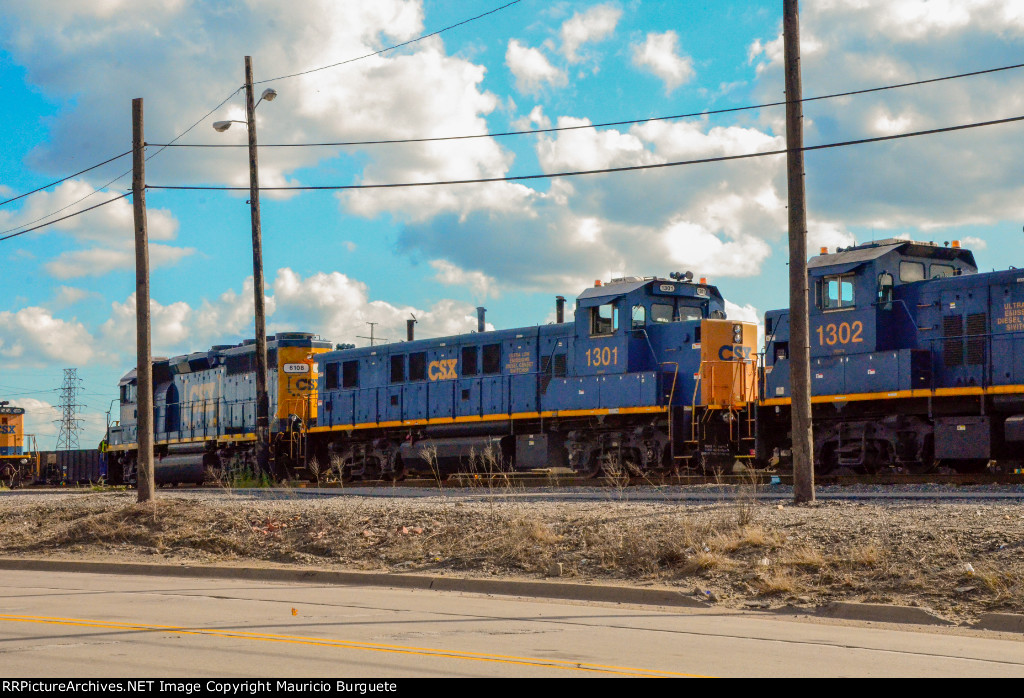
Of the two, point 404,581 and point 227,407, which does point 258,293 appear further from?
point 404,581

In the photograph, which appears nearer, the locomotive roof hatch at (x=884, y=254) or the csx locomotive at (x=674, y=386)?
the csx locomotive at (x=674, y=386)

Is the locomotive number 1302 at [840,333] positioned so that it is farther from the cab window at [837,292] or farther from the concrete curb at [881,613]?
the concrete curb at [881,613]

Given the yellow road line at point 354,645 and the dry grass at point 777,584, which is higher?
the yellow road line at point 354,645

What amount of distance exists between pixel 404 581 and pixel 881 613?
5.59 meters

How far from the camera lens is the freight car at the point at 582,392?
942 inches

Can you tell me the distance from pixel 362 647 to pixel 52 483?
45.9 metres

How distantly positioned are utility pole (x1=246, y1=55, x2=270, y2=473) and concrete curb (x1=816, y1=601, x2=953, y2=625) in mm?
20021

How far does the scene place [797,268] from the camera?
595 inches

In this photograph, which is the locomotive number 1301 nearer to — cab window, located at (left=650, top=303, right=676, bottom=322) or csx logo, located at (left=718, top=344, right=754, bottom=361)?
cab window, located at (left=650, top=303, right=676, bottom=322)

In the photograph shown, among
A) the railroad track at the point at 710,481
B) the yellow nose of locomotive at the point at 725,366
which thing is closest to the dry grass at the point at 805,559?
the railroad track at the point at 710,481

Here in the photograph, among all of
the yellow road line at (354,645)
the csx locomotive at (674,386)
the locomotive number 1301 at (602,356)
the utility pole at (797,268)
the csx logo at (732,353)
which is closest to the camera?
the yellow road line at (354,645)

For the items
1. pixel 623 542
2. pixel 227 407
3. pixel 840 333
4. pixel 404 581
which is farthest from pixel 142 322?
pixel 227 407

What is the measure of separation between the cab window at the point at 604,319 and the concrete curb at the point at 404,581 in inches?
511

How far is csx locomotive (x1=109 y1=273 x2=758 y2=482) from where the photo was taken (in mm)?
24109
